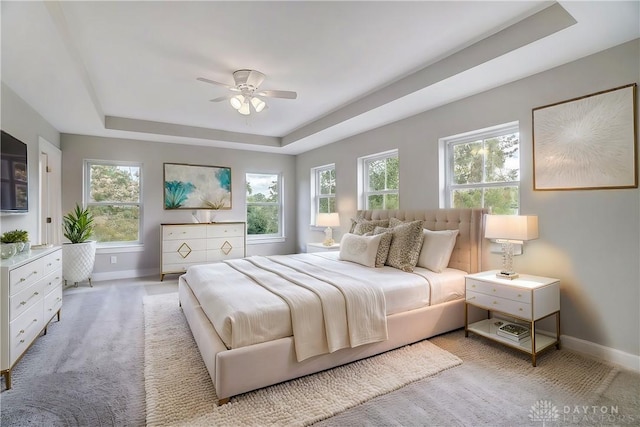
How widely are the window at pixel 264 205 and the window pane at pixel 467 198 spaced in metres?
4.04

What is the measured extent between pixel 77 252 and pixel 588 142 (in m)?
6.02

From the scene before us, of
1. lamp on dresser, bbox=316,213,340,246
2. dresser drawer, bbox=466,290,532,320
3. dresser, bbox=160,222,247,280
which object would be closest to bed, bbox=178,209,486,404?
dresser drawer, bbox=466,290,532,320

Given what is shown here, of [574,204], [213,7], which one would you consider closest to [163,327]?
[213,7]

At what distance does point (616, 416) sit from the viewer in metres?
1.81

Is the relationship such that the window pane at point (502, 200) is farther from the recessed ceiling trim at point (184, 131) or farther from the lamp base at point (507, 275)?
the recessed ceiling trim at point (184, 131)

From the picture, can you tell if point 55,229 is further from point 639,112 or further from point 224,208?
point 639,112

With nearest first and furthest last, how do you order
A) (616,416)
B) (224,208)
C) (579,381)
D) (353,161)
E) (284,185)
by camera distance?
(616,416) < (579,381) < (353,161) < (224,208) < (284,185)

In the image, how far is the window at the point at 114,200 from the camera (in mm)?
5227

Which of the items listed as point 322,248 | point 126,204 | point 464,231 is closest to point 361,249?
point 464,231

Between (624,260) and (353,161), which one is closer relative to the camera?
(624,260)

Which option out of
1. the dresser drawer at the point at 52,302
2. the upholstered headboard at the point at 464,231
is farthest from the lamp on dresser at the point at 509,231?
the dresser drawer at the point at 52,302

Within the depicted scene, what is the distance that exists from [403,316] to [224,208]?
176 inches

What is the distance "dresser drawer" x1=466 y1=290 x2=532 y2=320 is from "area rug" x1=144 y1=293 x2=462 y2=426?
540mm

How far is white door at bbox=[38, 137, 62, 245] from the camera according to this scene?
4296mm
